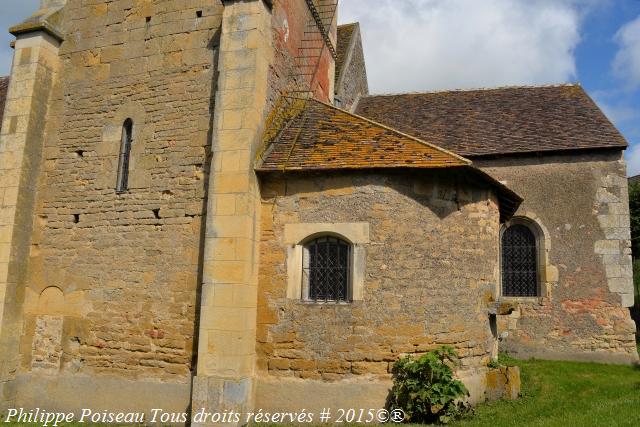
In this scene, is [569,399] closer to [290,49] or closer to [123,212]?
[290,49]

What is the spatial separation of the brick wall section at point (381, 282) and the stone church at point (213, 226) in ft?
0.09

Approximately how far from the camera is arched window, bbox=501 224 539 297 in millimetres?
12984

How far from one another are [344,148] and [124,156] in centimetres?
375

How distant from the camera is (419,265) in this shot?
7.57m

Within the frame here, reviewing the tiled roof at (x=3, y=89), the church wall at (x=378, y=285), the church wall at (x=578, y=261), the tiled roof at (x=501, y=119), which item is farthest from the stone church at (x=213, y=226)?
the tiled roof at (x=3, y=89)

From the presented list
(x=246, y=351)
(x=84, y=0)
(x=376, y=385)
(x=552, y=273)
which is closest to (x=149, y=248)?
(x=246, y=351)

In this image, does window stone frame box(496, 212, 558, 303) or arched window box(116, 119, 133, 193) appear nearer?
arched window box(116, 119, 133, 193)

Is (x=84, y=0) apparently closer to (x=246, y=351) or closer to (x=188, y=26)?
(x=188, y=26)

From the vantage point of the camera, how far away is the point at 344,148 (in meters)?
8.01

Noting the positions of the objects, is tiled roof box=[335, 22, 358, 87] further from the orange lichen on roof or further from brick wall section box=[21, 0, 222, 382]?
brick wall section box=[21, 0, 222, 382]

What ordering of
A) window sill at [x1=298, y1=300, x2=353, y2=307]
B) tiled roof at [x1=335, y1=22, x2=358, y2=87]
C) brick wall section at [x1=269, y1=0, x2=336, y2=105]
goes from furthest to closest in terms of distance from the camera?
tiled roof at [x1=335, y1=22, x2=358, y2=87] → brick wall section at [x1=269, y1=0, x2=336, y2=105] → window sill at [x1=298, y1=300, x2=353, y2=307]

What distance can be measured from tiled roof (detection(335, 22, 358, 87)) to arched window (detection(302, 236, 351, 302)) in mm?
7311

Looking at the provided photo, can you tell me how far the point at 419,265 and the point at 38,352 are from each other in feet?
20.6

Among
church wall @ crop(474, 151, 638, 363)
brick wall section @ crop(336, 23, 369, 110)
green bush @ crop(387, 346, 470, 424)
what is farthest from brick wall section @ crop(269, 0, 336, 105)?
church wall @ crop(474, 151, 638, 363)
